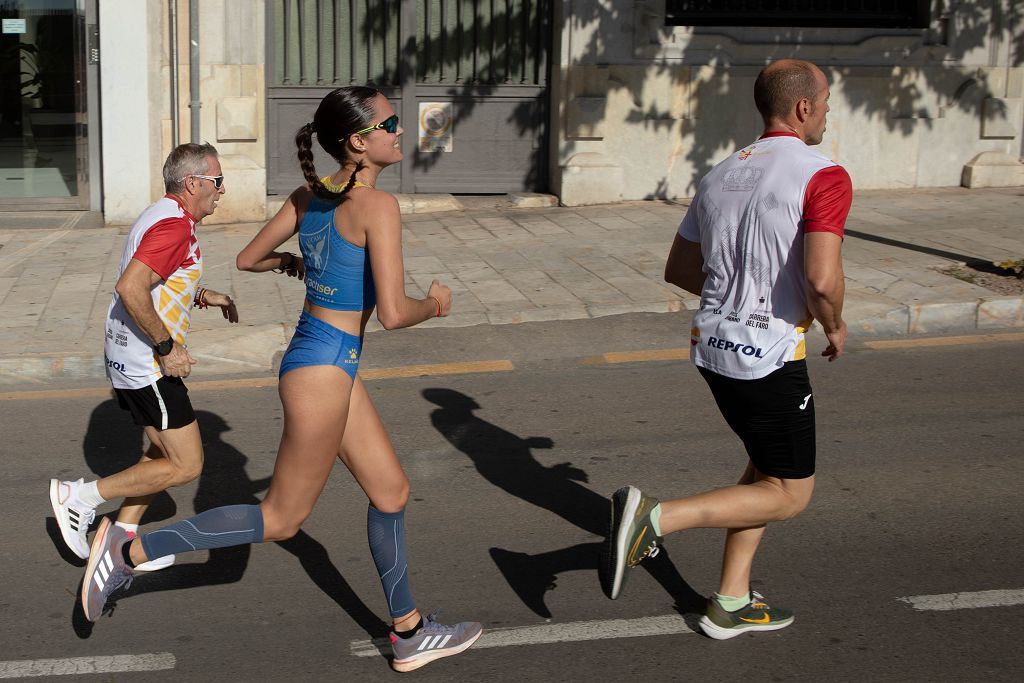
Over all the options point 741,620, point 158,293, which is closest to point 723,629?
point 741,620

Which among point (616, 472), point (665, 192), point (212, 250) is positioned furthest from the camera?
point (665, 192)

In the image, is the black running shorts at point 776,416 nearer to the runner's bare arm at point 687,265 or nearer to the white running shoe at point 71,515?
the runner's bare arm at point 687,265

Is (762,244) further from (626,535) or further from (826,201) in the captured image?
(626,535)

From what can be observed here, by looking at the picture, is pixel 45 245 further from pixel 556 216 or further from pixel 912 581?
pixel 912 581

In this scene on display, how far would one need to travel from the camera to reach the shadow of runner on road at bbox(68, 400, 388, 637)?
4781 millimetres

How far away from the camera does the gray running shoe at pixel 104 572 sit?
4.35m

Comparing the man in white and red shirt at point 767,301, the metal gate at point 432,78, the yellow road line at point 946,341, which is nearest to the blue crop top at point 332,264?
the man in white and red shirt at point 767,301

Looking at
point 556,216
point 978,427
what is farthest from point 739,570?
point 556,216

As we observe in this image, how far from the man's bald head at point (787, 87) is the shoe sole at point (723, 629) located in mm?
1722

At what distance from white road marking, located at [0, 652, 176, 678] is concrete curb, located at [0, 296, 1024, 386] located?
3710mm

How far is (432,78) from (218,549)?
9048 mm

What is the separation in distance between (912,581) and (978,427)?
2.13 metres

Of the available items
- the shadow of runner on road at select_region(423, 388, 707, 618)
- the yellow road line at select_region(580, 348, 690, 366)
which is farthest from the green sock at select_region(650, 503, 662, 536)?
the yellow road line at select_region(580, 348, 690, 366)

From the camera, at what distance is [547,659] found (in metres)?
4.29
